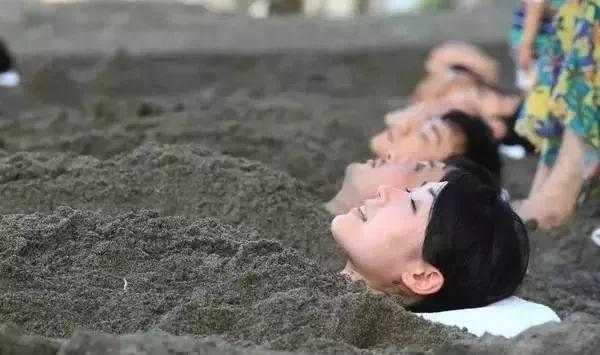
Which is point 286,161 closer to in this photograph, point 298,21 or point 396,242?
point 396,242

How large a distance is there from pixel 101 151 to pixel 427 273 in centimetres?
107

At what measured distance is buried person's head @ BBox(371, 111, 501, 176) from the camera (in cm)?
243

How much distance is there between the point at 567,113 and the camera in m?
2.23

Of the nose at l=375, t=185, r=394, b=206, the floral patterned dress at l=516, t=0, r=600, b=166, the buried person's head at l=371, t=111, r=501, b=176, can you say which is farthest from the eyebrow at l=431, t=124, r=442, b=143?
the nose at l=375, t=185, r=394, b=206

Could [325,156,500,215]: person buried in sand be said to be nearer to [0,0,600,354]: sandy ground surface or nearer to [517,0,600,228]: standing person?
[0,0,600,354]: sandy ground surface

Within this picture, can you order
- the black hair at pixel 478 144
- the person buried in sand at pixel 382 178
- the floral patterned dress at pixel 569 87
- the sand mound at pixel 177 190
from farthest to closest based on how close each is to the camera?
1. the black hair at pixel 478 144
2. the floral patterned dress at pixel 569 87
3. the person buried in sand at pixel 382 178
4. the sand mound at pixel 177 190

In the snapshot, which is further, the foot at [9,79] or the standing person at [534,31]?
the foot at [9,79]

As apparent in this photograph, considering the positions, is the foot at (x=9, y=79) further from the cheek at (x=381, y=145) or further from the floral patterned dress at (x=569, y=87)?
the floral patterned dress at (x=569, y=87)

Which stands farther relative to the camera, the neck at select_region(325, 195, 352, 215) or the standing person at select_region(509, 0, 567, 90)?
the standing person at select_region(509, 0, 567, 90)

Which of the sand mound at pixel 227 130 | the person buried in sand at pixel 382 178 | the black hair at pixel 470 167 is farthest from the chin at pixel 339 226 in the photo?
the sand mound at pixel 227 130

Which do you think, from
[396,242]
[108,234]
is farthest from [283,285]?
[108,234]

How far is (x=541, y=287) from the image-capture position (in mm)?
1738

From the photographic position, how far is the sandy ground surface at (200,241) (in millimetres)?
1287

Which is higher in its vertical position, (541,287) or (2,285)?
(2,285)
